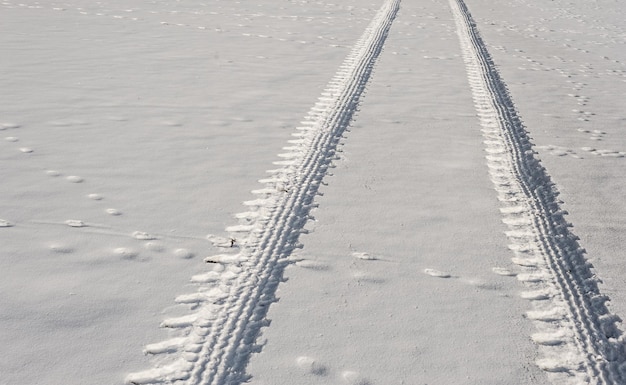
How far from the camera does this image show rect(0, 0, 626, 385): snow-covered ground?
3271 mm

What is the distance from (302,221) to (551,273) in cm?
157

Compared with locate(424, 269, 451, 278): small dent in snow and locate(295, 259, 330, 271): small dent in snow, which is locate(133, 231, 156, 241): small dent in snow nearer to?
locate(295, 259, 330, 271): small dent in snow

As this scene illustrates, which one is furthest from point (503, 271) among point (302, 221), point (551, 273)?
point (302, 221)

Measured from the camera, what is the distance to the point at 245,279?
12.6 feet

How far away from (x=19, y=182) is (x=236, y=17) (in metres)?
8.86

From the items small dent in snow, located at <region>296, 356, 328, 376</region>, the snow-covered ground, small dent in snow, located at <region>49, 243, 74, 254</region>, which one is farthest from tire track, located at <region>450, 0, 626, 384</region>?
small dent in snow, located at <region>49, 243, 74, 254</region>

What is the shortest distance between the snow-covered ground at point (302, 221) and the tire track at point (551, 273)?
1 cm

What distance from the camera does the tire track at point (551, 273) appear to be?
3.28m

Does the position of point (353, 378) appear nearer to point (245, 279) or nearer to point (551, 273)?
point (245, 279)

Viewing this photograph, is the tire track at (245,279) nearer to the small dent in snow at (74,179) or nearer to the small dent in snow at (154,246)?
the small dent in snow at (154,246)

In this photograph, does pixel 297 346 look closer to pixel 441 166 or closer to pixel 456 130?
pixel 441 166

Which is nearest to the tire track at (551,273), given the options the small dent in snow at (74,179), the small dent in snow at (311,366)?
the small dent in snow at (311,366)

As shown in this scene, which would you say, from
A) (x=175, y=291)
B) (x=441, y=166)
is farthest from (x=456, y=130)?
(x=175, y=291)

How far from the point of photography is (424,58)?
10508 mm
